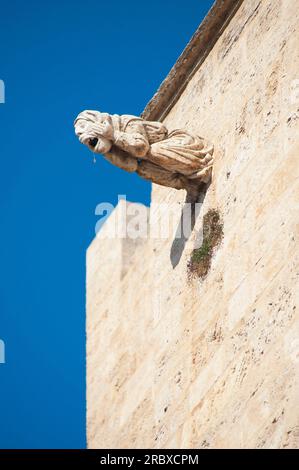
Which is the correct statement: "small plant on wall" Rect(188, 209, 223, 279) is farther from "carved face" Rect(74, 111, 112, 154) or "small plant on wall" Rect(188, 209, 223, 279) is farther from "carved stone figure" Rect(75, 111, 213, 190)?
"carved face" Rect(74, 111, 112, 154)

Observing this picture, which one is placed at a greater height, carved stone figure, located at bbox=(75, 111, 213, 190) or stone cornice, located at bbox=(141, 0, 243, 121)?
stone cornice, located at bbox=(141, 0, 243, 121)

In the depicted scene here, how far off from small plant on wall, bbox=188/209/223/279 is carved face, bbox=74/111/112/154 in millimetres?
897

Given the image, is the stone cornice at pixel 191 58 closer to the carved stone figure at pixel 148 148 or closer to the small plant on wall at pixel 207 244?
the carved stone figure at pixel 148 148

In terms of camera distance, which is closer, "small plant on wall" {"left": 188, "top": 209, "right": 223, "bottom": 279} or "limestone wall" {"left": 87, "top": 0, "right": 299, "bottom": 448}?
"limestone wall" {"left": 87, "top": 0, "right": 299, "bottom": 448}

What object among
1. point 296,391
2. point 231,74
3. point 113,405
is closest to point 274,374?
point 296,391

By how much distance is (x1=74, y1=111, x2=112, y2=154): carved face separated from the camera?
8.79 meters

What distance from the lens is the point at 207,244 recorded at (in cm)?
908

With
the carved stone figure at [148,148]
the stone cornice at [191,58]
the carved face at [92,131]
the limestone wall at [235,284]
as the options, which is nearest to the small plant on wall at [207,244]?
the limestone wall at [235,284]

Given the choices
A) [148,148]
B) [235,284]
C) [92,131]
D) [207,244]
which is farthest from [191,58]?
[235,284]

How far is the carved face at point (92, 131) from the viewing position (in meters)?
8.79

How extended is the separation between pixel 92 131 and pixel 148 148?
499 mm

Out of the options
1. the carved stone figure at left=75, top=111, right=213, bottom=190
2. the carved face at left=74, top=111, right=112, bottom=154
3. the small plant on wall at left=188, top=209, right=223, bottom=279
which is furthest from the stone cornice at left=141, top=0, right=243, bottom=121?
the small plant on wall at left=188, top=209, right=223, bottom=279
